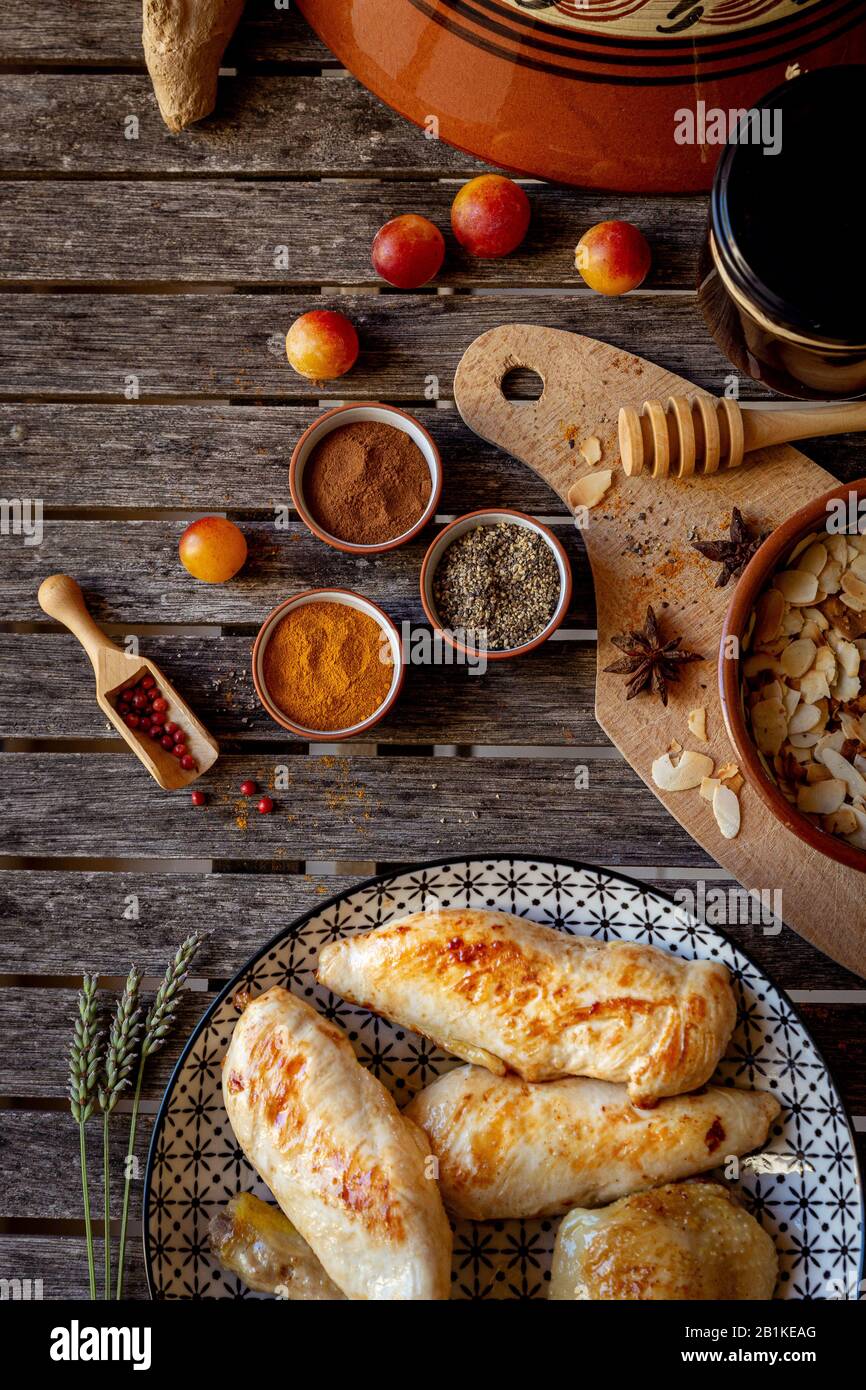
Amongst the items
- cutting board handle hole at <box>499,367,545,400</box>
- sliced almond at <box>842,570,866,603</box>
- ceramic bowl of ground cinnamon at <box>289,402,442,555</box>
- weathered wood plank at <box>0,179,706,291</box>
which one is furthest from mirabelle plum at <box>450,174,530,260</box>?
sliced almond at <box>842,570,866,603</box>

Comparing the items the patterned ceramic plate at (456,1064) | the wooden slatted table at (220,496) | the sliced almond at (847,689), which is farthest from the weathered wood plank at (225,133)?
the patterned ceramic plate at (456,1064)

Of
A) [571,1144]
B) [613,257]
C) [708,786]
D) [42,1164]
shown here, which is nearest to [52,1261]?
[42,1164]

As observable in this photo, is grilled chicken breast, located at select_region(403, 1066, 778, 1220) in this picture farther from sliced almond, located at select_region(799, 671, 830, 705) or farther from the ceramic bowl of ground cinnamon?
the ceramic bowl of ground cinnamon

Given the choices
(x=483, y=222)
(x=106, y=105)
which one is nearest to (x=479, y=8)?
(x=483, y=222)

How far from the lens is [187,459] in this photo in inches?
55.7

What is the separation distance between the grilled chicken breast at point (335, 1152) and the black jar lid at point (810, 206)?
38.4 inches

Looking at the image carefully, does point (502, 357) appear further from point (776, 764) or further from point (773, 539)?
point (776, 764)

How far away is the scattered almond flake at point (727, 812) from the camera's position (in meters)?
1.30

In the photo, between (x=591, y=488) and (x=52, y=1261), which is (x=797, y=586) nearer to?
(x=591, y=488)

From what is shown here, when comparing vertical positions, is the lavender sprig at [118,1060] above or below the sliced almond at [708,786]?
below

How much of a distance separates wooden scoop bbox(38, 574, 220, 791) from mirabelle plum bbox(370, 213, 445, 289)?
614mm

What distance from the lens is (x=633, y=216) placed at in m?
1.40

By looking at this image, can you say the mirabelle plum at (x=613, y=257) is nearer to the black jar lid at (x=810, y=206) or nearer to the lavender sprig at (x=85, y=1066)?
the black jar lid at (x=810, y=206)

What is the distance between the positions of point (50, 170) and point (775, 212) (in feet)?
3.31
